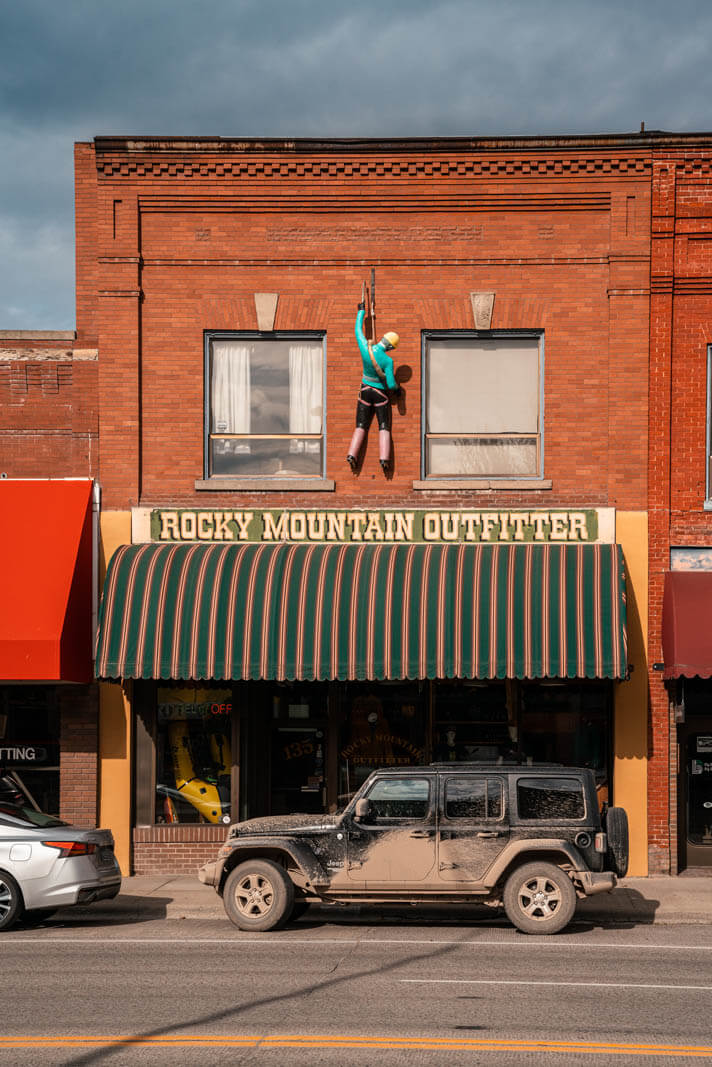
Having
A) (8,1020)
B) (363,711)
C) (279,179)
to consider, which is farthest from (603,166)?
(8,1020)

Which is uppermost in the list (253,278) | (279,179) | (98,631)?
(279,179)

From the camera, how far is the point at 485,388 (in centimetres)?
1847

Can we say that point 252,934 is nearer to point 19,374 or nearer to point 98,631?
point 98,631

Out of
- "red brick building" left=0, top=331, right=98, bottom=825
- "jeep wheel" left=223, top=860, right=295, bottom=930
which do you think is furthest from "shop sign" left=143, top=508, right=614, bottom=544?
"jeep wheel" left=223, top=860, right=295, bottom=930

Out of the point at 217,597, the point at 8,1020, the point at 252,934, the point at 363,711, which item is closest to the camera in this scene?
the point at 8,1020

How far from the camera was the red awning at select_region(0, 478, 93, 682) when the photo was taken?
54.5ft

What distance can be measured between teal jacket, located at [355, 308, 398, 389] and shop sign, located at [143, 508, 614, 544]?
1.91m

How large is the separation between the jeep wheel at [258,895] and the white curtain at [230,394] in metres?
7.34

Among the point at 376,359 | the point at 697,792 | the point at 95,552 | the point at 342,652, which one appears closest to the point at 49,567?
the point at 95,552

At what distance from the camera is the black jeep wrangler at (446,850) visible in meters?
13.2

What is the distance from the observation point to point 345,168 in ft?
60.7

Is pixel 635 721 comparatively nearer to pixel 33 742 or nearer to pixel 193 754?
pixel 193 754

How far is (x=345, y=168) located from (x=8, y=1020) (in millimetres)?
13172

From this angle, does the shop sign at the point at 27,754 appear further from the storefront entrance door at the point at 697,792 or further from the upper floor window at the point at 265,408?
the storefront entrance door at the point at 697,792
